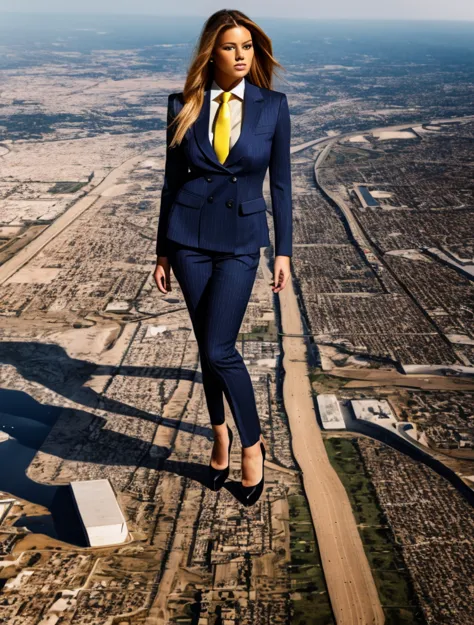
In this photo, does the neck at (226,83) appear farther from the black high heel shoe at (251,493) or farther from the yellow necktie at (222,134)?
the black high heel shoe at (251,493)

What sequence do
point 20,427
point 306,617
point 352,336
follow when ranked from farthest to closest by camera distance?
point 352,336, point 20,427, point 306,617

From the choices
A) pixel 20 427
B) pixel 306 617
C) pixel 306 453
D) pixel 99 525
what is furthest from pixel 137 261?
pixel 306 617

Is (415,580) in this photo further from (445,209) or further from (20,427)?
(445,209)

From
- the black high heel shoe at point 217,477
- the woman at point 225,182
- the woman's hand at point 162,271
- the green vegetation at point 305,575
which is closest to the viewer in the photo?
the green vegetation at point 305,575

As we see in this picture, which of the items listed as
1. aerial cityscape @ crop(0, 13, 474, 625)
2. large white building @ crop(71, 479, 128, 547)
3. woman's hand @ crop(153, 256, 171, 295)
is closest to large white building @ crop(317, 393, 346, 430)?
aerial cityscape @ crop(0, 13, 474, 625)

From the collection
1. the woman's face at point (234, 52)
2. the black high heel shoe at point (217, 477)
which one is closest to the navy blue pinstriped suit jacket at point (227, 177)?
the woman's face at point (234, 52)

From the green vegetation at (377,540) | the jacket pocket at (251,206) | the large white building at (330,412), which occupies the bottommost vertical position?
the large white building at (330,412)
